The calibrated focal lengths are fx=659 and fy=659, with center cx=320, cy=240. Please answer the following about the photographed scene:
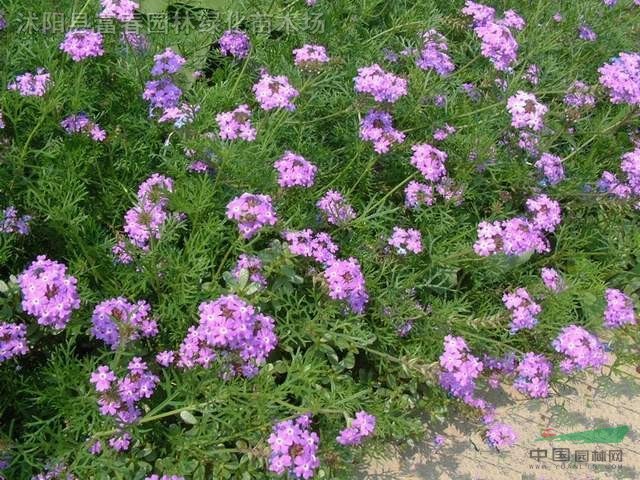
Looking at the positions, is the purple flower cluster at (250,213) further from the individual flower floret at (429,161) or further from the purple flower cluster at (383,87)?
the individual flower floret at (429,161)

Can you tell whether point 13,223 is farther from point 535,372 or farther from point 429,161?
point 535,372

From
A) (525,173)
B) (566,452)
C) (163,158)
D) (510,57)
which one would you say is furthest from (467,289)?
(163,158)

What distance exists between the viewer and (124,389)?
8.10 ft

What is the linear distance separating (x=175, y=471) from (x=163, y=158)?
1.45 meters

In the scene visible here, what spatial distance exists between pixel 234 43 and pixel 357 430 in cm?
240

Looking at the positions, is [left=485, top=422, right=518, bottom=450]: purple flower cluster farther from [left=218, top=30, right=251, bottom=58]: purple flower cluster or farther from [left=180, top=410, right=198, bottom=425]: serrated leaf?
[left=218, top=30, right=251, bottom=58]: purple flower cluster

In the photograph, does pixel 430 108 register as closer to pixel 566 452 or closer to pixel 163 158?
pixel 163 158

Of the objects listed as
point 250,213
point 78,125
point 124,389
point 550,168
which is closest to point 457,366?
point 250,213

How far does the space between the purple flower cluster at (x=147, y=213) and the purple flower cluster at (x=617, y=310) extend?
227cm

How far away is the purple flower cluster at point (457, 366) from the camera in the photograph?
278 cm

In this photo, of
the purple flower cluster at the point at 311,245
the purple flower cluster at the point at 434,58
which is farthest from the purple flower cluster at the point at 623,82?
the purple flower cluster at the point at 311,245

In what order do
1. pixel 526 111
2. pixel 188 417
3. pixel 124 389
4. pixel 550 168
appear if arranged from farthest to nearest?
pixel 550 168 → pixel 526 111 → pixel 188 417 → pixel 124 389

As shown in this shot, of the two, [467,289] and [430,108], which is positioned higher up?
[430,108]

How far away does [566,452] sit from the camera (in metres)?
3.51
